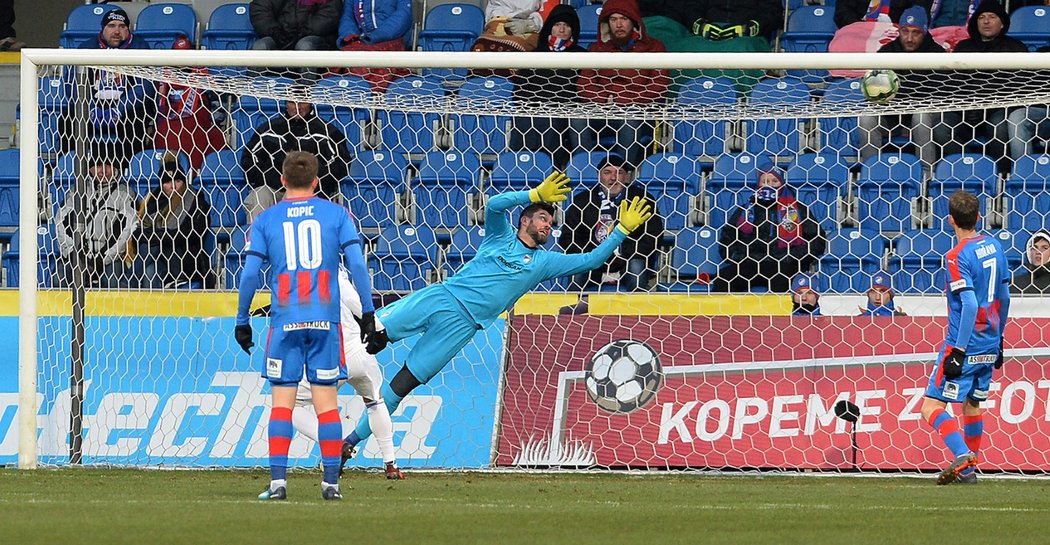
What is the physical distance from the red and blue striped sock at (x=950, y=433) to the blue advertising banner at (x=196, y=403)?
2854mm

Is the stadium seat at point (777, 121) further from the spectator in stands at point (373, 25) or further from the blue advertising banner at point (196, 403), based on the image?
the spectator in stands at point (373, 25)

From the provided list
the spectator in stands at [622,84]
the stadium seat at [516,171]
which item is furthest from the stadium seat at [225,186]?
the spectator in stands at [622,84]

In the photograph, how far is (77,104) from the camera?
33.8 ft

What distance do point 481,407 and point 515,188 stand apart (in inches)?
90.2

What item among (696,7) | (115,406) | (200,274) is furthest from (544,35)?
(115,406)

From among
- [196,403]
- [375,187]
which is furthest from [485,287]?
[375,187]

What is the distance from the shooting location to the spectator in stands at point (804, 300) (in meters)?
10.4

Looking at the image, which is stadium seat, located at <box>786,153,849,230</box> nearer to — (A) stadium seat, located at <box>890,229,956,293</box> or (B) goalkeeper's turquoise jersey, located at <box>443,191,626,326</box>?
(A) stadium seat, located at <box>890,229,956,293</box>

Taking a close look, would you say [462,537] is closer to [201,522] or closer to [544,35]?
[201,522]

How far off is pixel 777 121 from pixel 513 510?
6.40m

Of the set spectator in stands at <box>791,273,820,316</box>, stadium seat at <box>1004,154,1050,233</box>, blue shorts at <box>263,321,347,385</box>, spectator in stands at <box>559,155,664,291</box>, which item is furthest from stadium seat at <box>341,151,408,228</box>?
blue shorts at <box>263,321,347,385</box>

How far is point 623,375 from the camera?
32.9 ft

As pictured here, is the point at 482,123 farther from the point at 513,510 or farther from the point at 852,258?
the point at 513,510

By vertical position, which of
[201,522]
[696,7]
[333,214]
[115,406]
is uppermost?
[696,7]
